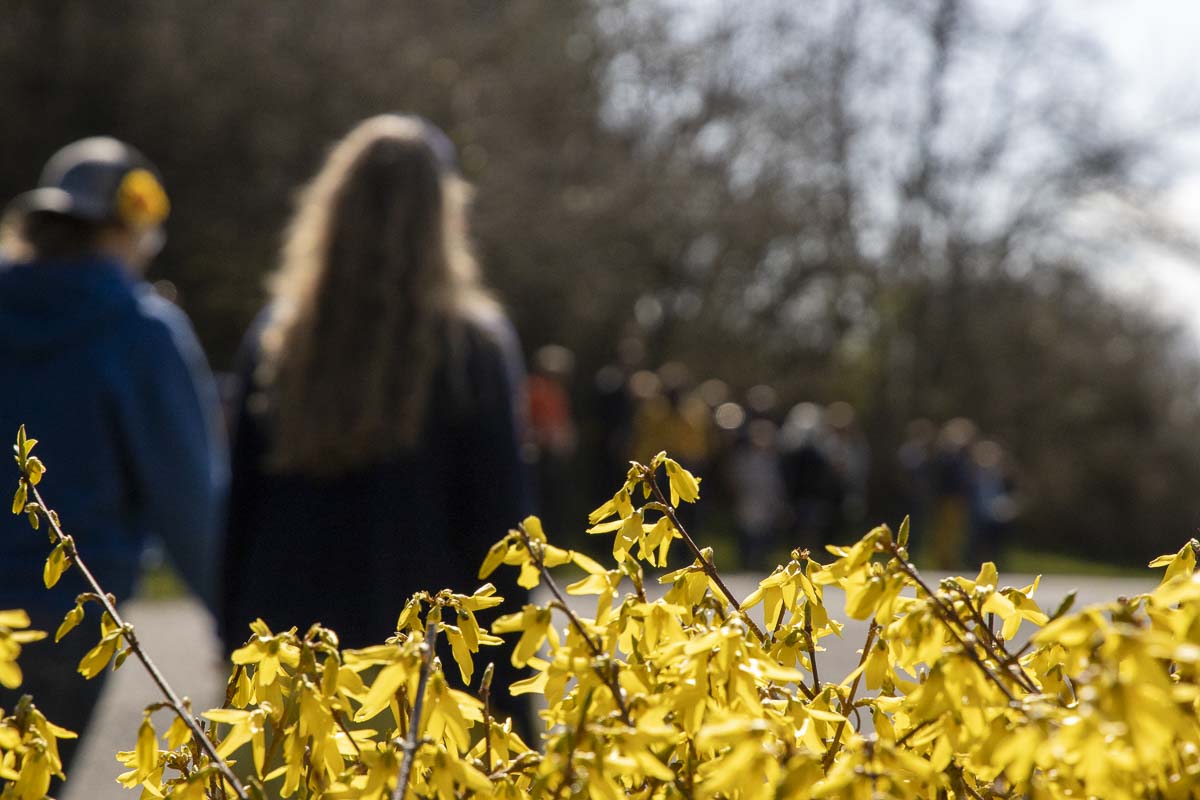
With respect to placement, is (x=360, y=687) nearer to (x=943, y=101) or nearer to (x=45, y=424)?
(x=45, y=424)

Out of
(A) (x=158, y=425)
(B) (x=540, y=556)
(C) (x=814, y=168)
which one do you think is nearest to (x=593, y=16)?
(C) (x=814, y=168)

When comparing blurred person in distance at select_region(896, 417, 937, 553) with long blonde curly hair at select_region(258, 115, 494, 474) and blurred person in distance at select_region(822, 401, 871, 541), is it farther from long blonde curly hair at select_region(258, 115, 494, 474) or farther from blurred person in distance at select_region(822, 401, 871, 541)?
long blonde curly hair at select_region(258, 115, 494, 474)

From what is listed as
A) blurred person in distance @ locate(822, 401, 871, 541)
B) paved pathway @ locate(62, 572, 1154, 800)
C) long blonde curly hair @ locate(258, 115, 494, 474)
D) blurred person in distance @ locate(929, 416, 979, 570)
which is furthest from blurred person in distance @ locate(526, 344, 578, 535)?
long blonde curly hair @ locate(258, 115, 494, 474)

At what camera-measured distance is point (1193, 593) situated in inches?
41.9

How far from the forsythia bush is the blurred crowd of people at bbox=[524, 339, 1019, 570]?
911cm

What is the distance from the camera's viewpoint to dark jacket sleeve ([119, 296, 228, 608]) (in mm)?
2998

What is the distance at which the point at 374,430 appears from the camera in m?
2.81

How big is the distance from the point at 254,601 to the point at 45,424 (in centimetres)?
55

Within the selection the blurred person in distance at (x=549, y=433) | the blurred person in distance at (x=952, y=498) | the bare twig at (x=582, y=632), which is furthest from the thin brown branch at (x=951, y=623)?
the blurred person in distance at (x=952, y=498)

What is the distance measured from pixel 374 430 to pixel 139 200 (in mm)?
895

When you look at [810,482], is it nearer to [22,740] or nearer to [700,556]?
[700,556]

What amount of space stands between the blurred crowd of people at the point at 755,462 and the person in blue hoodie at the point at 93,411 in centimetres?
737

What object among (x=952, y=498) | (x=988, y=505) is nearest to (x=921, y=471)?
(x=988, y=505)

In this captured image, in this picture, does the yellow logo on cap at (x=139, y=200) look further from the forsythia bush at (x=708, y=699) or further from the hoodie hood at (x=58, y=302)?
the forsythia bush at (x=708, y=699)
